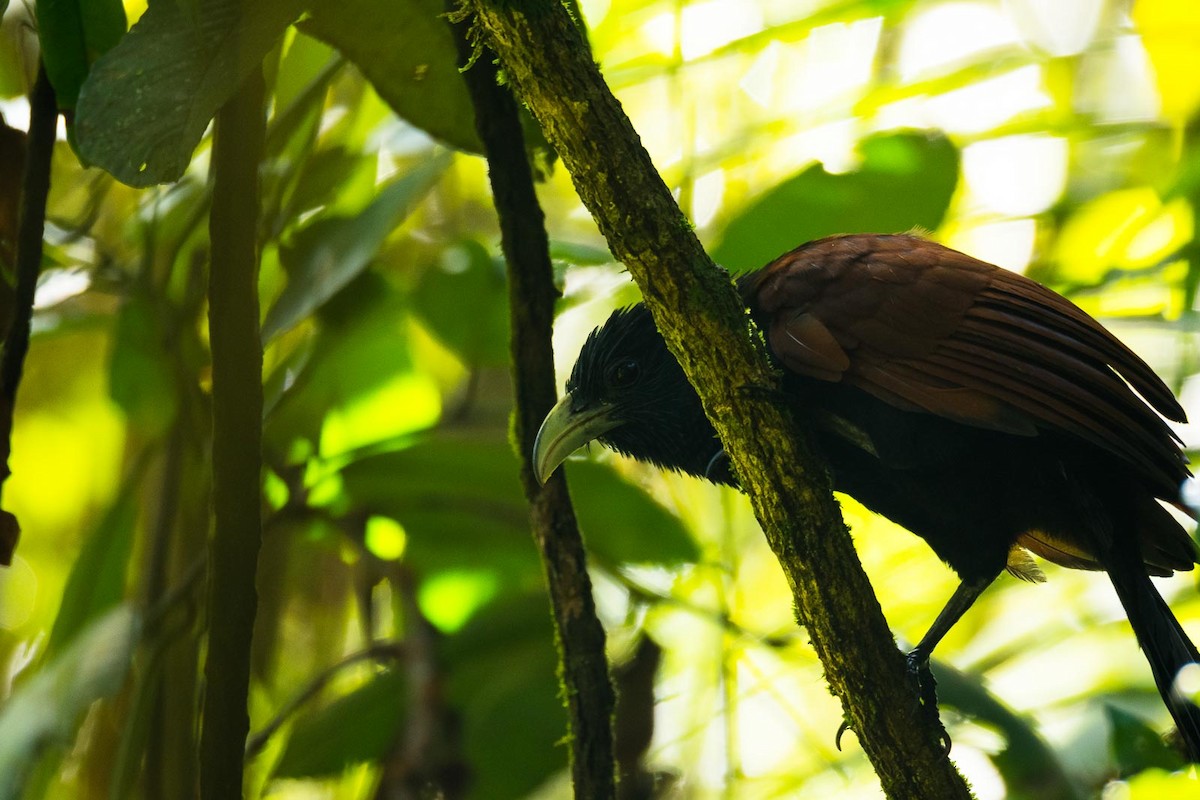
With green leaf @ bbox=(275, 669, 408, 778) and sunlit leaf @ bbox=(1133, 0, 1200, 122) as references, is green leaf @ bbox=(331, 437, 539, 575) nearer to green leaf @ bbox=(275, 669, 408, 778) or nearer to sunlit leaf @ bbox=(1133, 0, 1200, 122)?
green leaf @ bbox=(275, 669, 408, 778)

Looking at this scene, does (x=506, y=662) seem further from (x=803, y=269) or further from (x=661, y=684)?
(x=803, y=269)

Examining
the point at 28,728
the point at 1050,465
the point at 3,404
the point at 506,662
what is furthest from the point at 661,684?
the point at 3,404

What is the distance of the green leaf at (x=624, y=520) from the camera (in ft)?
8.29

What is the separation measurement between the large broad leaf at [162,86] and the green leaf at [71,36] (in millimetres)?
242

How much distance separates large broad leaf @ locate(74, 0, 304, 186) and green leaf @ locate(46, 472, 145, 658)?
1068mm

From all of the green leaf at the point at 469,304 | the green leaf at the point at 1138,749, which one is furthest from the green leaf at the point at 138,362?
the green leaf at the point at 1138,749

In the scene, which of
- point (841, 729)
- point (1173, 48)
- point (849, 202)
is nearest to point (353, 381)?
point (849, 202)

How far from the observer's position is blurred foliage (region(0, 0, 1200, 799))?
2.06m

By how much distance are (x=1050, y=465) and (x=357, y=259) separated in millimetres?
1485

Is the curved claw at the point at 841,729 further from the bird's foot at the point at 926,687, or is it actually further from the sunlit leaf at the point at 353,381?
the sunlit leaf at the point at 353,381

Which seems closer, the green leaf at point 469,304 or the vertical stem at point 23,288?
the vertical stem at point 23,288

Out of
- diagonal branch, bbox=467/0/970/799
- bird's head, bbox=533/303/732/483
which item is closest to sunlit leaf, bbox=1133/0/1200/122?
bird's head, bbox=533/303/732/483

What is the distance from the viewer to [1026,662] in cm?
336

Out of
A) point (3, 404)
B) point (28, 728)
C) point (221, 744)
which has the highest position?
point (3, 404)
